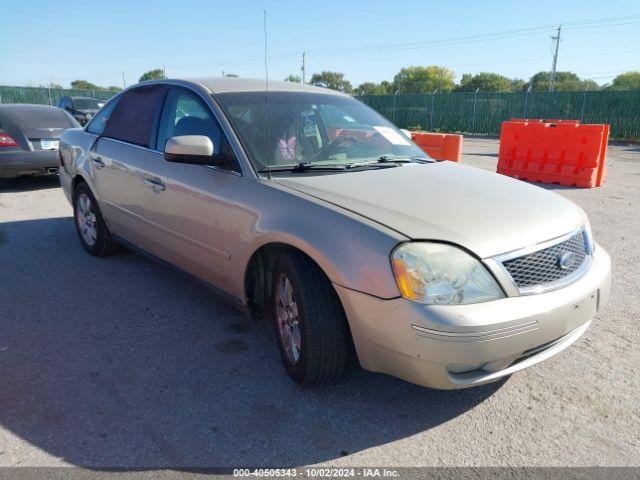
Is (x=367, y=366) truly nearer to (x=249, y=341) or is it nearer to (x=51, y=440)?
(x=249, y=341)

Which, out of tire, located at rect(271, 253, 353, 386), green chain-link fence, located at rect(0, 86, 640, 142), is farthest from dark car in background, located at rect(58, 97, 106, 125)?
Answer: tire, located at rect(271, 253, 353, 386)

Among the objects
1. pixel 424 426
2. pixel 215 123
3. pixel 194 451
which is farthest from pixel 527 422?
pixel 215 123

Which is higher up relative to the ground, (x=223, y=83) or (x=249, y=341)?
(x=223, y=83)

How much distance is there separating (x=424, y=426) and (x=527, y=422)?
51 centimetres

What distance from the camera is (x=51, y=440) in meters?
2.52

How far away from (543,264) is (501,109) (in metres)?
26.5

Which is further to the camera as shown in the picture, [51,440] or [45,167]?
[45,167]

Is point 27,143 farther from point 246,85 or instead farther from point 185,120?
point 246,85

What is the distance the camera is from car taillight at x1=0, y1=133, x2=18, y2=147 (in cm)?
857

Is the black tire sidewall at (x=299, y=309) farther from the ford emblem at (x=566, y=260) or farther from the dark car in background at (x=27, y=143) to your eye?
the dark car in background at (x=27, y=143)

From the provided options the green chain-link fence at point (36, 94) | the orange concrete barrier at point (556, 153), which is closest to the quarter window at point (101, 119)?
the orange concrete barrier at point (556, 153)

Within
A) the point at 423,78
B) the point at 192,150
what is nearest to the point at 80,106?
the point at 192,150

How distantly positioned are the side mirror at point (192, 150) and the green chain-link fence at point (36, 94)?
3682 centimetres

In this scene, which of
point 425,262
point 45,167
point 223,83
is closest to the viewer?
point 425,262
